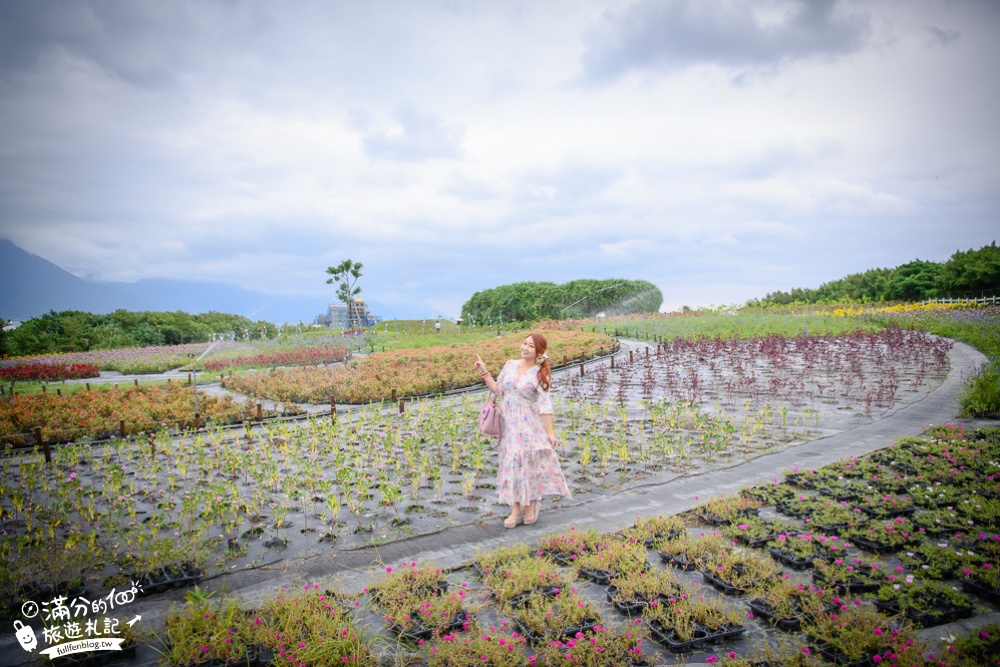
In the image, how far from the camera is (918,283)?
3594 cm

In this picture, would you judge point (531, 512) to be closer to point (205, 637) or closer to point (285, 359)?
point (205, 637)

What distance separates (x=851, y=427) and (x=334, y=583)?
7990mm

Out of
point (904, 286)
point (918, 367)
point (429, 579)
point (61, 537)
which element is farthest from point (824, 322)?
point (61, 537)

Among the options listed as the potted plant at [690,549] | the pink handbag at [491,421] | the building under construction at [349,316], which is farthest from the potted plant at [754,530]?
the building under construction at [349,316]

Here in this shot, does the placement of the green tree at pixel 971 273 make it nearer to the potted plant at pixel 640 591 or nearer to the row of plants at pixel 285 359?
the row of plants at pixel 285 359

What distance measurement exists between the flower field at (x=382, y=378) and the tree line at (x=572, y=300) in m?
26.6

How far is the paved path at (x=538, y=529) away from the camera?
3803 millimetres

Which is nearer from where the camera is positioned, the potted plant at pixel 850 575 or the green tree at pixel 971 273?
the potted plant at pixel 850 575

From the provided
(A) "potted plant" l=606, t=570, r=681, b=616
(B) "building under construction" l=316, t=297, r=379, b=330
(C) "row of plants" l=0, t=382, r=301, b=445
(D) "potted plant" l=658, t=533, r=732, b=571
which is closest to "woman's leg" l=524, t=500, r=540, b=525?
(D) "potted plant" l=658, t=533, r=732, b=571

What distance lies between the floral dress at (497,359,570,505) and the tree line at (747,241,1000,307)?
36.4 meters

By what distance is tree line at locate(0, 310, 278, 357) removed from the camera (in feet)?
52.1

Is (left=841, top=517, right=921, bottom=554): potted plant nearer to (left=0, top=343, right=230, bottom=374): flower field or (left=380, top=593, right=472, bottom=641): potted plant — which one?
(left=380, top=593, right=472, bottom=641): potted plant

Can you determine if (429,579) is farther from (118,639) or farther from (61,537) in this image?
(61,537)

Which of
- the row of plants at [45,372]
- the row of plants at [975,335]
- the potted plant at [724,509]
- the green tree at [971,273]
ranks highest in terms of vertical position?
the green tree at [971,273]
